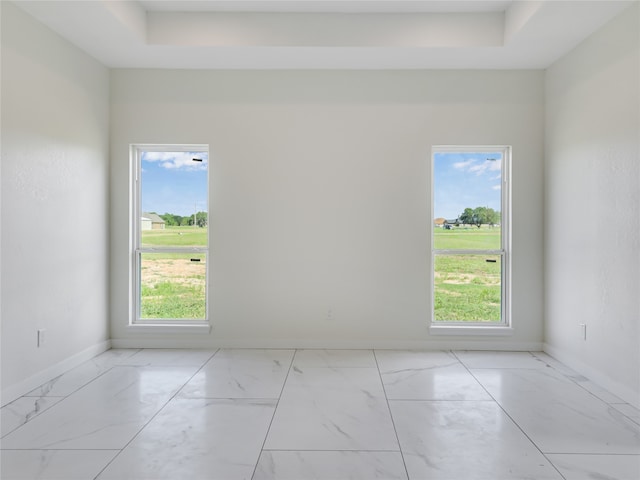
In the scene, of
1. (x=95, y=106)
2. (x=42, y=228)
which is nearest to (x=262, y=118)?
(x=95, y=106)

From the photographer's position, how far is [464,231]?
4457 mm

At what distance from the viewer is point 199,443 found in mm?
2404

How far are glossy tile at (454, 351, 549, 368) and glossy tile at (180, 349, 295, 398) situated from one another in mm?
1630

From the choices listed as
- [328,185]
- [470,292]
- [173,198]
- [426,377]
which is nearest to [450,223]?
[470,292]

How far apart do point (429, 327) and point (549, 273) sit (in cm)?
125

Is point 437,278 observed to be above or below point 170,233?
below

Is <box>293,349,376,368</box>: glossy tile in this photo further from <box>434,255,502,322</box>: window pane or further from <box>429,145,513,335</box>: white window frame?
<box>434,255,502,322</box>: window pane

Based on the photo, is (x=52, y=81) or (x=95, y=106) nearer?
(x=52, y=81)

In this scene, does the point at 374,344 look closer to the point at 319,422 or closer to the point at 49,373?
the point at 319,422

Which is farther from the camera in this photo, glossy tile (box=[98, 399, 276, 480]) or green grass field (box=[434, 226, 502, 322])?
green grass field (box=[434, 226, 502, 322])

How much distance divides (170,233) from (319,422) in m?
2.67

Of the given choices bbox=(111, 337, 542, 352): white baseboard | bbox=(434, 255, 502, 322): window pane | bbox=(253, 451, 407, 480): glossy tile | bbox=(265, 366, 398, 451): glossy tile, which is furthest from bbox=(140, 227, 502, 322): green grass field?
bbox=(253, 451, 407, 480): glossy tile

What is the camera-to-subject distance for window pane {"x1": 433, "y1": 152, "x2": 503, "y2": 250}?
4.46 m

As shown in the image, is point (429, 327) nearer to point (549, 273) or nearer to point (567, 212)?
point (549, 273)
